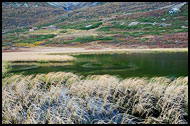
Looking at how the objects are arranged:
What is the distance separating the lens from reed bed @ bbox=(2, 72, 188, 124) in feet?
34.7

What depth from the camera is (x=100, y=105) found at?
41.2 ft

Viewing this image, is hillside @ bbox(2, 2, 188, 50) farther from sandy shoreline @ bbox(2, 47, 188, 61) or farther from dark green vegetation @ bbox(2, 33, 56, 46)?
sandy shoreline @ bbox(2, 47, 188, 61)

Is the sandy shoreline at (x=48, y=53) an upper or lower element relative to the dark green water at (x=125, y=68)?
upper

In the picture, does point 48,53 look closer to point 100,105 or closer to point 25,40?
point 100,105

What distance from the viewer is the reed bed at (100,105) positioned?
416 inches

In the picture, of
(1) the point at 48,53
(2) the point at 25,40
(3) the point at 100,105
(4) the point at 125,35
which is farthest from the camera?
(2) the point at 25,40

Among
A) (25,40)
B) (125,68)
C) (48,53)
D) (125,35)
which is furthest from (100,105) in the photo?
(25,40)

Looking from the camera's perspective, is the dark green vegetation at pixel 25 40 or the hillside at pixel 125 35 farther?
the dark green vegetation at pixel 25 40

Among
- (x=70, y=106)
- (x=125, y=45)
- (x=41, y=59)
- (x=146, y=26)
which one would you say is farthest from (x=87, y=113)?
(x=146, y=26)

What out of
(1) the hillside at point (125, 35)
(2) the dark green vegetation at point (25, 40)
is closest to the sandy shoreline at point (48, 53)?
(1) the hillside at point (125, 35)

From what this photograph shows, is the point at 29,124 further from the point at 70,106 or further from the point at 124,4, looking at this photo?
the point at 124,4

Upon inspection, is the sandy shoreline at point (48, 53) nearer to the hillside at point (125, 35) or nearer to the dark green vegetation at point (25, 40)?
the hillside at point (125, 35)

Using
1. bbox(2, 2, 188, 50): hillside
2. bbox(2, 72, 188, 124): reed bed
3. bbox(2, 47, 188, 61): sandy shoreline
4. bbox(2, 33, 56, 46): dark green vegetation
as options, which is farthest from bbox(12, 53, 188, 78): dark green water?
bbox(2, 33, 56, 46): dark green vegetation

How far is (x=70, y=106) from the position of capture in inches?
467
